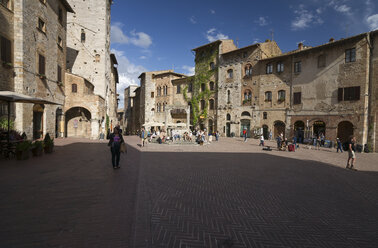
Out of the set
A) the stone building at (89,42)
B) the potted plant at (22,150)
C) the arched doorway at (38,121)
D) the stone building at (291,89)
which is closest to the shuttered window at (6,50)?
the arched doorway at (38,121)

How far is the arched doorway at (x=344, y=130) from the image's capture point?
19.6 metres

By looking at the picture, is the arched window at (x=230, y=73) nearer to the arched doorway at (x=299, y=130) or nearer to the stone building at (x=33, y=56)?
the arched doorway at (x=299, y=130)

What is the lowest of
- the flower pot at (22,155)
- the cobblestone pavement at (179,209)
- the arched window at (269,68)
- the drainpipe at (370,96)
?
the cobblestone pavement at (179,209)

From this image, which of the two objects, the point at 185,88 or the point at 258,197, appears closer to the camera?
the point at 258,197

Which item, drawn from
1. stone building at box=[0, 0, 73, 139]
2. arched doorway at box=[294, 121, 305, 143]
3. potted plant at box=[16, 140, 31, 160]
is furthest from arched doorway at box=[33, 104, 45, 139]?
arched doorway at box=[294, 121, 305, 143]

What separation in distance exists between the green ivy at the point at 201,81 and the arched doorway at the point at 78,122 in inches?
694

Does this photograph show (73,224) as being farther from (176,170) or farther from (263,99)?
(263,99)

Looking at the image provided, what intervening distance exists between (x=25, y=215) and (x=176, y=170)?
512 centimetres

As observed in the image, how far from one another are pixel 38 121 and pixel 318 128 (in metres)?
27.2

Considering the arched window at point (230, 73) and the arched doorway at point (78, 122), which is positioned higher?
the arched window at point (230, 73)

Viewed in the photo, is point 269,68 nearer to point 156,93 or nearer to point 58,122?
point 156,93

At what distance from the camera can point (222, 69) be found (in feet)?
102

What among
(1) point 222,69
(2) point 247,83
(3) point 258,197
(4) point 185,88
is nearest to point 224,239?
(3) point 258,197

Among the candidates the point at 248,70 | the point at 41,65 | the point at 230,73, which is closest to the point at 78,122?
the point at 41,65
